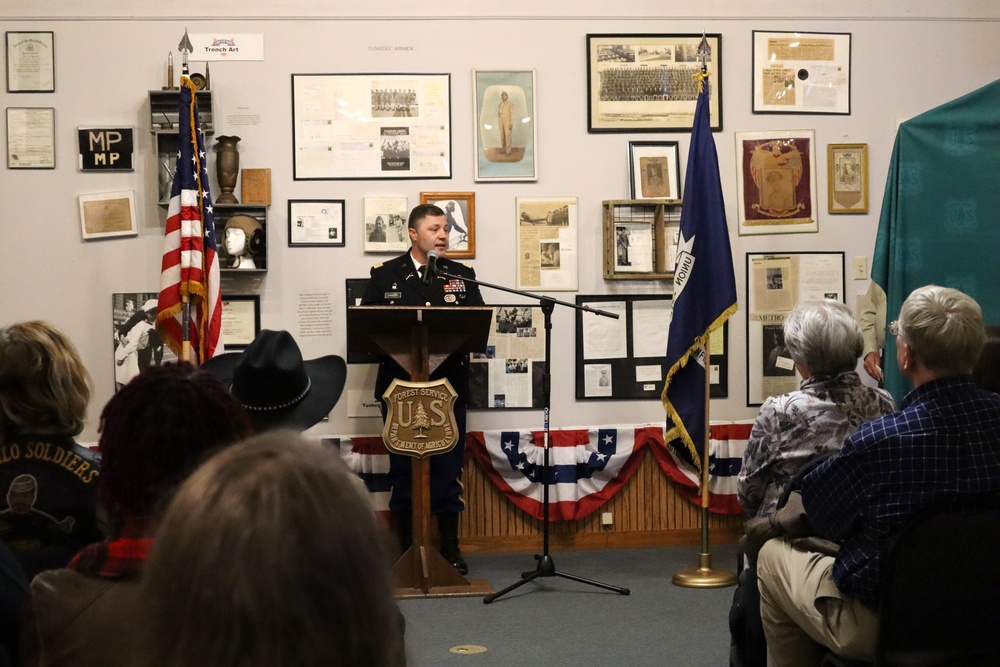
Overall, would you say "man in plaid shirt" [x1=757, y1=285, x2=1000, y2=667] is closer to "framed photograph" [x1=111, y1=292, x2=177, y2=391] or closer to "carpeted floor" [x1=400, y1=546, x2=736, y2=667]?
"carpeted floor" [x1=400, y1=546, x2=736, y2=667]

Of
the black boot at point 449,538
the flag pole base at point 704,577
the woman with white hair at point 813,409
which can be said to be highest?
the woman with white hair at point 813,409

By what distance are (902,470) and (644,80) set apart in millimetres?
3730

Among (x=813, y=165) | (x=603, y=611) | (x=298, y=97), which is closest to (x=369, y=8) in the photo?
(x=298, y=97)

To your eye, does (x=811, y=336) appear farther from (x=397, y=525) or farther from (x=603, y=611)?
(x=397, y=525)

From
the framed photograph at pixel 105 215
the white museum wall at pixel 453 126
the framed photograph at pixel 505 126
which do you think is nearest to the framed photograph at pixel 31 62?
the white museum wall at pixel 453 126

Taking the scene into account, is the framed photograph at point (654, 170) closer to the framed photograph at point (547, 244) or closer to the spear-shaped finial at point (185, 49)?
the framed photograph at point (547, 244)

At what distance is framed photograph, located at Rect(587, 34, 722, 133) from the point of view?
5383 mm

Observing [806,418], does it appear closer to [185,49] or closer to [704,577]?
[704,577]

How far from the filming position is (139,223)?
5211mm

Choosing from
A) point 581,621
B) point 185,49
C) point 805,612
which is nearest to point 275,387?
point 805,612

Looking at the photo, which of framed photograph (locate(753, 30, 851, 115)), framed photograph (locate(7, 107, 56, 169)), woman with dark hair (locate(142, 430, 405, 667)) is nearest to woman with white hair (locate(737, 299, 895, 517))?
woman with dark hair (locate(142, 430, 405, 667))

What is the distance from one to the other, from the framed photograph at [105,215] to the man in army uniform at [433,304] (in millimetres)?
1367

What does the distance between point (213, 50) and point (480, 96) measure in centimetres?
143

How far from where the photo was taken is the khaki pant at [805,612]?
7.11 ft
